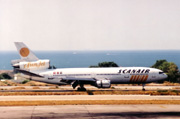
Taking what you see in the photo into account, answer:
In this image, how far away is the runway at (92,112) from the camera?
2727 cm

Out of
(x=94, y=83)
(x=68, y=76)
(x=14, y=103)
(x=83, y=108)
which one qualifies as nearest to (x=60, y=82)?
(x=68, y=76)

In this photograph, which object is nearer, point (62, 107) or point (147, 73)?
point (62, 107)

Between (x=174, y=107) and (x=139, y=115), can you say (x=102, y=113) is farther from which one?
(x=174, y=107)

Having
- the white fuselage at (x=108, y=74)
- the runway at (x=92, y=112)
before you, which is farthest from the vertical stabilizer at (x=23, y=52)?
the runway at (x=92, y=112)

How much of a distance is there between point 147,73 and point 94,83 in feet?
29.2

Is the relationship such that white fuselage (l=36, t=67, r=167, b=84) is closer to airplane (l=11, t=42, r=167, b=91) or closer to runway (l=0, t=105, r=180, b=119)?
airplane (l=11, t=42, r=167, b=91)

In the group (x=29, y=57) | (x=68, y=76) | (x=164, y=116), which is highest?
(x=29, y=57)

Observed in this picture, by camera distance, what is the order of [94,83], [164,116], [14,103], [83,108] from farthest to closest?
[94,83] → [14,103] → [83,108] → [164,116]

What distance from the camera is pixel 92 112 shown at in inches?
1153

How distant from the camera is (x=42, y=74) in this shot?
169 ft

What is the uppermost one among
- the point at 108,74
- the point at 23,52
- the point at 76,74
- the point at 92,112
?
the point at 23,52

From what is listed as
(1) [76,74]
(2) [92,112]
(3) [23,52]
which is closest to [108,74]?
(1) [76,74]

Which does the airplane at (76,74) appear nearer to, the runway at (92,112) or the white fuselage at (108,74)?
the white fuselage at (108,74)

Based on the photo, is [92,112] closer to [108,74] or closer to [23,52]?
[108,74]
